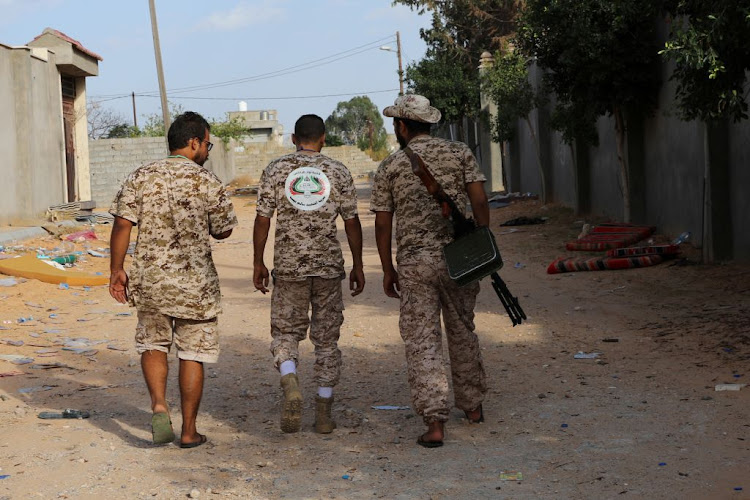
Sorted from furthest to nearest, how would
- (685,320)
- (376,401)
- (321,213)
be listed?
(685,320) < (376,401) < (321,213)

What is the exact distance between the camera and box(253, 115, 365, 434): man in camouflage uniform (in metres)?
5.18

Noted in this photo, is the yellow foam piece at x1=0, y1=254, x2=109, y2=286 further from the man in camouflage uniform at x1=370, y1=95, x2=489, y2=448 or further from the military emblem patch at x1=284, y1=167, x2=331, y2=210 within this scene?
the man in camouflage uniform at x1=370, y1=95, x2=489, y2=448

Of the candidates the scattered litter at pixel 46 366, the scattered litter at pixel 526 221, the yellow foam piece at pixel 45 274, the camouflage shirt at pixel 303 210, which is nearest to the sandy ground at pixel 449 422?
the scattered litter at pixel 46 366

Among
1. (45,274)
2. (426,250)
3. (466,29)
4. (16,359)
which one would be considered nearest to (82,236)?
(45,274)

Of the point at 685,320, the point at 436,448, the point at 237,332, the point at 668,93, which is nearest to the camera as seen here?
the point at 436,448

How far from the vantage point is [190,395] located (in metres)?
4.95

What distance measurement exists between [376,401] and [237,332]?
284cm

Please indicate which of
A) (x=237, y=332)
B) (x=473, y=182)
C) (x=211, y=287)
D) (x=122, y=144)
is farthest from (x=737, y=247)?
(x=122, y=144)

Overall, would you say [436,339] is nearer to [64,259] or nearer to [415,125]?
[415,125]

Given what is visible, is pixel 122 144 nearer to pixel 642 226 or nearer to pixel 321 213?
pixel 642 226

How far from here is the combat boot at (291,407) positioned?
4988 millimetres

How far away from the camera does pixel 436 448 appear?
4816mm

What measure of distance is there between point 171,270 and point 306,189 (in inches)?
33.9

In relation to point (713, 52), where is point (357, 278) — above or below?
below
